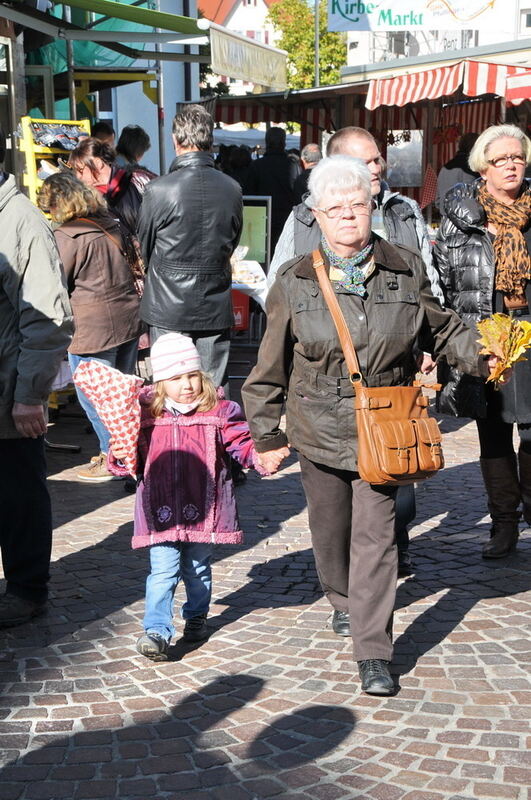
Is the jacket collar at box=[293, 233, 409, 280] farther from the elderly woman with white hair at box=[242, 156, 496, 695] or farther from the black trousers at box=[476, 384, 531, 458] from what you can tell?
the black trousers at box=[476, 384, 531, 458]

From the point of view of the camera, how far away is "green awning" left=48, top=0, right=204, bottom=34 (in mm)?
9570

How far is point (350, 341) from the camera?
3799mm

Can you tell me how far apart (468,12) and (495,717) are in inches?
594

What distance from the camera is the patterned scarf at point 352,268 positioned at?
12.6ft

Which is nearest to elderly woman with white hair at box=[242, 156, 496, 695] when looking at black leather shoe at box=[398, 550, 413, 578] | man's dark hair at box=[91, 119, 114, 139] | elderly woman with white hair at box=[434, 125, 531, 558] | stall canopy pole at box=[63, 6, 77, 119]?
elderly woman with white hair at box=[434, 125, 531, 558]

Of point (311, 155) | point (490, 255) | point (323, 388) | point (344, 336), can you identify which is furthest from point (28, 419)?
point (311, 155)

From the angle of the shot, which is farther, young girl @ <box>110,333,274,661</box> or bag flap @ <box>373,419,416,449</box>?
young girl @ <box>110,333,274,661</box>

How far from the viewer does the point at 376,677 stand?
3.92 metres

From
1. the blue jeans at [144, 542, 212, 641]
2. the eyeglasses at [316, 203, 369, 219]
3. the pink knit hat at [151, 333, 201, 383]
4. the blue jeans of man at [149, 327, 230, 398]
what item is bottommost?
the blue jeans at [144, 542, 212, 641]

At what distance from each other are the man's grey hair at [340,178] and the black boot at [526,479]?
2160 mm

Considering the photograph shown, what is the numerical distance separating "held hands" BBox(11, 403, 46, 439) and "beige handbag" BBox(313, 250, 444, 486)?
128cm

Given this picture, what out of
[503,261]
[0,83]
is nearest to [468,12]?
[0,83]

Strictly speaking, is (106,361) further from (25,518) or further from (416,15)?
(416,15)

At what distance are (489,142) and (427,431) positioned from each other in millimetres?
1883
